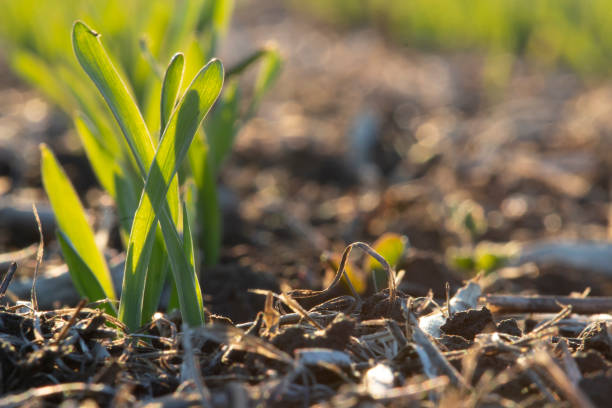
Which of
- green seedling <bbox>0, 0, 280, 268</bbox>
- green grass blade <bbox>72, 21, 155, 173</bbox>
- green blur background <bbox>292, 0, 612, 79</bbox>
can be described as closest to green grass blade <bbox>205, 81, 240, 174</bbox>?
green seedling <bbox>0, 0, 280, 268</bbox>

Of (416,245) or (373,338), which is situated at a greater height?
(373,338)

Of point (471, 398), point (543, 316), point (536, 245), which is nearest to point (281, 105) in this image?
point (536, 245)

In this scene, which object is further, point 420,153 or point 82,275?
point 420,153

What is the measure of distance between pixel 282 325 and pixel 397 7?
4821mm

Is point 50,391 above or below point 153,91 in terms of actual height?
below

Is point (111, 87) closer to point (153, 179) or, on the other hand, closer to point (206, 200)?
point (153, 179)

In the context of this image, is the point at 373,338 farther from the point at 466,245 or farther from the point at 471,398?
the point at 466,245

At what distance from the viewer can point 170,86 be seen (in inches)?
34.9

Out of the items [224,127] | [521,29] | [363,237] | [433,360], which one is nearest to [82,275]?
[224,127]

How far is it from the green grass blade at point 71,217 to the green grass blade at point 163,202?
0.16m

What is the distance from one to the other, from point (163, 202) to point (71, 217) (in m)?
0.32

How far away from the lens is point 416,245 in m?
1.91

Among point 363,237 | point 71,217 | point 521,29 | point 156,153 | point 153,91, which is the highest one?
point 521,29

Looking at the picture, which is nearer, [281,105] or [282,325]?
[282,325]
